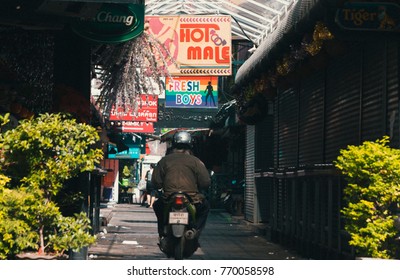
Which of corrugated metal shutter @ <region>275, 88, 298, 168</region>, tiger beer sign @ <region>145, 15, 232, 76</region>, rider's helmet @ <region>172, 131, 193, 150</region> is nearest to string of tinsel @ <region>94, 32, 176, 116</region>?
rider's helmet @ <region>172, 131, 193, 150</region>

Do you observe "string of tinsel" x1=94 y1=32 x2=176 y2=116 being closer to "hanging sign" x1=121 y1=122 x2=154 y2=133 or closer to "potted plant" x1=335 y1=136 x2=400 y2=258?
"potted plant" x1=335 y1=136 x2=400 y2=258

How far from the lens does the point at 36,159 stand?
36.1ft

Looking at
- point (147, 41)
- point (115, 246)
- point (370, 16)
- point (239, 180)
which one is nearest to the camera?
point (370, 16)

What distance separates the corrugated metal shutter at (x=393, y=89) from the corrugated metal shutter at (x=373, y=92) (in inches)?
5.2

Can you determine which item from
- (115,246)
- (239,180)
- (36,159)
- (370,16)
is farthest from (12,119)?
(239,180)

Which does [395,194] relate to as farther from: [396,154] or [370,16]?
[370,16]

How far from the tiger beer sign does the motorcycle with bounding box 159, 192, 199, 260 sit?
11.7 m

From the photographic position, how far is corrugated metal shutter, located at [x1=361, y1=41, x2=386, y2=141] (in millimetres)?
13434

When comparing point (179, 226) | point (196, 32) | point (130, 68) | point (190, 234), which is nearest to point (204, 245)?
point (196, 32)

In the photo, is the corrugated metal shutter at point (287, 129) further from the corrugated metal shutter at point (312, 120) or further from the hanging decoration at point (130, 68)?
the hanging decoration at point (130, 68)

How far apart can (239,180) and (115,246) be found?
22.1 meters

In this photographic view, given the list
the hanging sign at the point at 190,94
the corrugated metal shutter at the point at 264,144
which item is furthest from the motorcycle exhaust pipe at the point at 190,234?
the hanging sign at the point at 190,94

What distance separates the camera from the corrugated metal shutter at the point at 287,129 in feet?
69.9

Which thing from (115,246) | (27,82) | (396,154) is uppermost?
(27,82)
